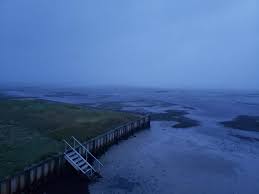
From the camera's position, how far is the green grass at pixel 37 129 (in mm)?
22609

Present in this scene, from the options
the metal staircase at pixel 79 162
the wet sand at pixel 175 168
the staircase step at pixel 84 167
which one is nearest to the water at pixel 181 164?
the wet sand at pixel 175 168

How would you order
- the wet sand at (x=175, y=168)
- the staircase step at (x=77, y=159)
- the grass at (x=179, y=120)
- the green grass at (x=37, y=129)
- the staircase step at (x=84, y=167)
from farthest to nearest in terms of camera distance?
the grass at (x=179, y=120), the staircase step at (x=77, y=159), the staircase step at (x=84, y=167), the green grass at (x=37, y=129), the wet sand at (x=175, y=168)

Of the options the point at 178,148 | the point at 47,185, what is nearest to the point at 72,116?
the point at 178,148

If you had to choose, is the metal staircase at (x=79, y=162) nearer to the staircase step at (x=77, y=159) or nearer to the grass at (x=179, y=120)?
the staircase step at (x=77, y=159)

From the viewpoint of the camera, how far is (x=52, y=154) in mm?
23891

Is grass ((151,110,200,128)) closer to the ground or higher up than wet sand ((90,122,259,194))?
higher up

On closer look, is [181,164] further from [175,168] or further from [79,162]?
[79,162]

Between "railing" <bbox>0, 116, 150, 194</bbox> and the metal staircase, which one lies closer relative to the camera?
"railing" <bbox>0, 116, 150, 194</bbox>

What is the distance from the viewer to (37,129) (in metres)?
33.5

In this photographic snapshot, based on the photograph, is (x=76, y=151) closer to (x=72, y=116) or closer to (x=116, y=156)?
(x=116, y=156)

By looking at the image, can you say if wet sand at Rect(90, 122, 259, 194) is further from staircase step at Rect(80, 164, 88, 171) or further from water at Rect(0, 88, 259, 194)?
staircase step at Rect(80, 164, 88, 171)

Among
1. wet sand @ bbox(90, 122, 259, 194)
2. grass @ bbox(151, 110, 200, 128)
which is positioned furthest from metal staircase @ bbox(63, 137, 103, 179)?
grass @ bbox(151, 110, 200, 128)

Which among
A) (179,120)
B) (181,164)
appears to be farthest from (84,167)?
(179,120)

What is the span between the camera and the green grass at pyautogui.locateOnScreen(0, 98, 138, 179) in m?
22.6
